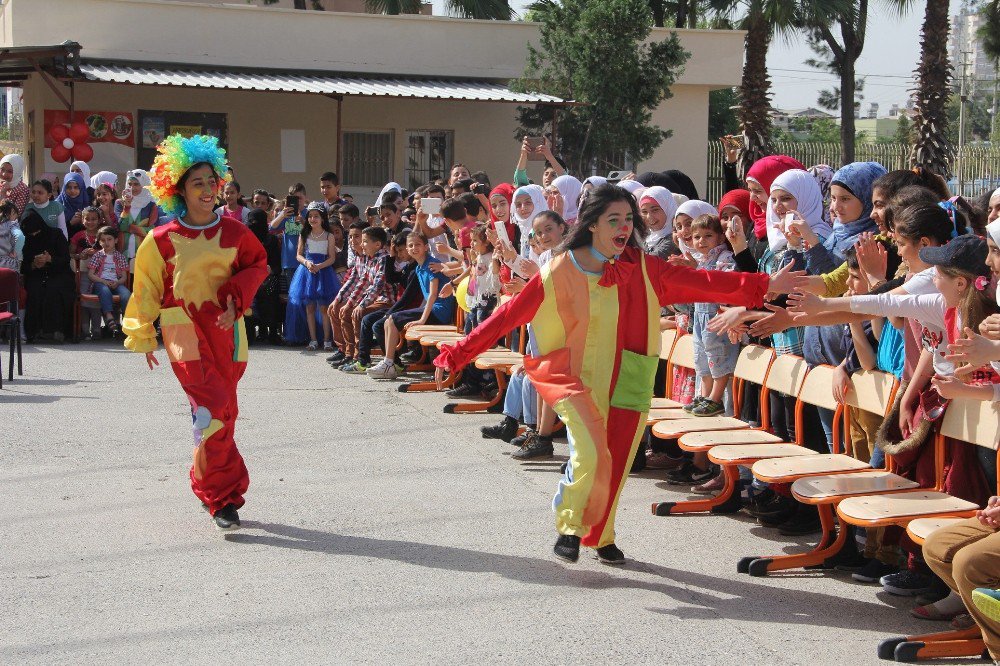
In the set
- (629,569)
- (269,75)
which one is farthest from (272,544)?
(269,75)

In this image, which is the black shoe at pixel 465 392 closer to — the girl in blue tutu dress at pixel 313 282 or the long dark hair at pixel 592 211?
the girl in blue tutu dress at pixel 313 282

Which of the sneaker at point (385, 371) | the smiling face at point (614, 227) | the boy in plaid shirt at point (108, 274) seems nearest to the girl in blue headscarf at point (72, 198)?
the boy in plaid shirt at point (108, 274)

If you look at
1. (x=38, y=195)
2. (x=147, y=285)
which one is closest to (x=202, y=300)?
(x=147, y=285)

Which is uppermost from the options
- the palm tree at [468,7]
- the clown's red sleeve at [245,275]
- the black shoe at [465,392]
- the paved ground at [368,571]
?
the palm tree at [468,7]

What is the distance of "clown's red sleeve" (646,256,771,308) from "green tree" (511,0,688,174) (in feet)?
57.3

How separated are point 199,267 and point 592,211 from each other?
221cm

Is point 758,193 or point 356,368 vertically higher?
point 758,193

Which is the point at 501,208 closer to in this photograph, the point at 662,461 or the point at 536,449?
the point at 536,449

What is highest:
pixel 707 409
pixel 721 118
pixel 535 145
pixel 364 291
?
pixel 721 118

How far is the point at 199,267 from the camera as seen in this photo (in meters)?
6.52

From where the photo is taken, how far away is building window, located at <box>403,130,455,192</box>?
2531 cm

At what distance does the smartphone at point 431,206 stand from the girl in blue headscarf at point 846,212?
5511 mm

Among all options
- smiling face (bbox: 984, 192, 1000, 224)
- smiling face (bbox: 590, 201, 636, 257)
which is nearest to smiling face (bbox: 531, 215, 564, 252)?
smiling face (bbox: 590, 201, 636, 257)

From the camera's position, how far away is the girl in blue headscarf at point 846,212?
261 inches
